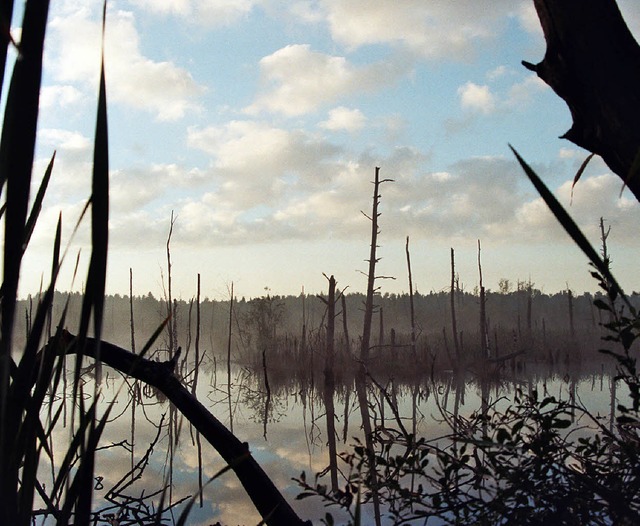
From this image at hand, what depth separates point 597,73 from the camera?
4.83 feet

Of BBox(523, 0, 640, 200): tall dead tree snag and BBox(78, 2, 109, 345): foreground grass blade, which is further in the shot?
BBox(523, 0, 640, 200): tall dead tree snag

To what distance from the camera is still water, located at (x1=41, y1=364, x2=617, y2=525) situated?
529 centimetres

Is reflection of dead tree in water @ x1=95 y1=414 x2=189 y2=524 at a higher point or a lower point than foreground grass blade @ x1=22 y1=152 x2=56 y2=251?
lower

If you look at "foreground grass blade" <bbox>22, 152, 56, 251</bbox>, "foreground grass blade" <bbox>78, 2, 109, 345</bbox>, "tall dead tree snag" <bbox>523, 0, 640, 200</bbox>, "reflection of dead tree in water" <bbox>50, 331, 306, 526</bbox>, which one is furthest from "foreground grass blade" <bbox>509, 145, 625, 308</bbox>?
"reflection of dead tree in water" <bbox>50, 331, 306, 526</bbox>

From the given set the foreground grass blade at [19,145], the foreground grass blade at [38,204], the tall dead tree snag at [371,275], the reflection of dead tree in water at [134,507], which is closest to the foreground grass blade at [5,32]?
the foreground grass blade at [19,145]

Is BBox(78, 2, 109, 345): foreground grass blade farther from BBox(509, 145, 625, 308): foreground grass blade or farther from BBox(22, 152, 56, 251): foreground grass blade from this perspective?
BBox(509, 145, 625, 308): foreground grass blade

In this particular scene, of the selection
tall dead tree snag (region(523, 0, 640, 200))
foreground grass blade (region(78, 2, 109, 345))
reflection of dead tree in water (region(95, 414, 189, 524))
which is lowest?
reflection of dead tree in water (region(95, 414, 189, 524))

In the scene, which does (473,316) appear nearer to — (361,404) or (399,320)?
(399,320)

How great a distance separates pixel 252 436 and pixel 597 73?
1026 centimetres

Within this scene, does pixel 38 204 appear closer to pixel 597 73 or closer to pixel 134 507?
pixel 597 73

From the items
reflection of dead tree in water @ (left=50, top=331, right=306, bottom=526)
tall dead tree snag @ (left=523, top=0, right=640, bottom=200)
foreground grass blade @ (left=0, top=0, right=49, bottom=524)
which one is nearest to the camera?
foreground grass blade @ (left=0, top=0, right=49, bottom=524)

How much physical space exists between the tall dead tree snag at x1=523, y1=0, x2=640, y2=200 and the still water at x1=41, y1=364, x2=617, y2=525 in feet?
3.15

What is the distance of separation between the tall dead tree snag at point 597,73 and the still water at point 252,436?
96 centimetres

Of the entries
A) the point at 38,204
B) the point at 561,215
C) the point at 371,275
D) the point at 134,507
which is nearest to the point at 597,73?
the point at 561,215
